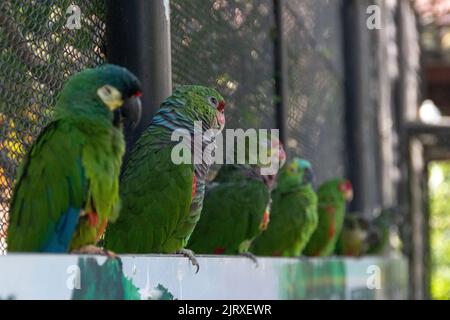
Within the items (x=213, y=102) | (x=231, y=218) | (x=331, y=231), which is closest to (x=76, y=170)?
(x=213, y=102)

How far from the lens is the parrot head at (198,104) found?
2607mm

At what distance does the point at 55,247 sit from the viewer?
1.86 meters

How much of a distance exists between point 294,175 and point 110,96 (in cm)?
206

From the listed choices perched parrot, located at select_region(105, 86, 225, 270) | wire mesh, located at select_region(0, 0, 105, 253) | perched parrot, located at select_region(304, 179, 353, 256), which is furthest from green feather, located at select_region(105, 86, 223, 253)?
perched parrot, located at select_region(304, 179, 353, 256)

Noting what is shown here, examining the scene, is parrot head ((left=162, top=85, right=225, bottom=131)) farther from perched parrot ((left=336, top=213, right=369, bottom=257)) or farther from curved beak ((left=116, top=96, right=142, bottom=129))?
perched parrot ((left=336, top=213, right=369, bottom=257))

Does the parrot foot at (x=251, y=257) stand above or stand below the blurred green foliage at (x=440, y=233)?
below

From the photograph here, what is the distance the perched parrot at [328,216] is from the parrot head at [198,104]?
1.81m

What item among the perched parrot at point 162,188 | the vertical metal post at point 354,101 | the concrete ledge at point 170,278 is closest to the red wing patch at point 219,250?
the concrete ledge at point 170,278

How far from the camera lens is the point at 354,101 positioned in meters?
6.08

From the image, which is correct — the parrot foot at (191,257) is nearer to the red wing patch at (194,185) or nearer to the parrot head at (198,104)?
the red wing patch at (194,185)

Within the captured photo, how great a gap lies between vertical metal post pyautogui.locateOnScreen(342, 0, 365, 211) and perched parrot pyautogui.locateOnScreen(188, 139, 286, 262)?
2.94 meters

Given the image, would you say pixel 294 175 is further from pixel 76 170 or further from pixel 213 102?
pixel 76 170

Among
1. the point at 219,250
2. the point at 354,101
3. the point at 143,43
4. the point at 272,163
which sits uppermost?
→ the point at 354,101

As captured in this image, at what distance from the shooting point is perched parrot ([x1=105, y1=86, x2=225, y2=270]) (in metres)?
2.45
